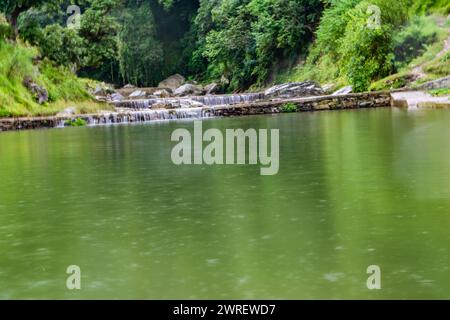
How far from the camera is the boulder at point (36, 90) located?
105ft

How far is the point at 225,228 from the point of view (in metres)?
7.07

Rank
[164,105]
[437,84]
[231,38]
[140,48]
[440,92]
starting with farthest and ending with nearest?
[140,48]
[231,38]
[164,105]
[437,84]
[440,92]

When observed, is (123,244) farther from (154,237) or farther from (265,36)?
(265,36)

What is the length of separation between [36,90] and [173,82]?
2863cm

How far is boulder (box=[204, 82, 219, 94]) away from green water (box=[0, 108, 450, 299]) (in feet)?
137

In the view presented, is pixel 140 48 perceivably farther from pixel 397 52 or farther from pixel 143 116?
pixel 143 116

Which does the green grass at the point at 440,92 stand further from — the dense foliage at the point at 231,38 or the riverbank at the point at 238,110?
the dense foliage at the point at 231,38

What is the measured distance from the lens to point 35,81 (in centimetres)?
3253

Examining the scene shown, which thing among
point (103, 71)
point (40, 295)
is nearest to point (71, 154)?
point (40, 295)

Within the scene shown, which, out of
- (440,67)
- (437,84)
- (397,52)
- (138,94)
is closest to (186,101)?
(397,52)

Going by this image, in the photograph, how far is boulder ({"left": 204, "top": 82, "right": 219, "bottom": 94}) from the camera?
54844 millimetres

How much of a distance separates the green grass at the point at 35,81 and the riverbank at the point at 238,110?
1.47m

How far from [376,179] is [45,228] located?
3.85 metres

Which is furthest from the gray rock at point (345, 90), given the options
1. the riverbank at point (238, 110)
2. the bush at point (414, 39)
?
the riverbank at point (238, 110)
